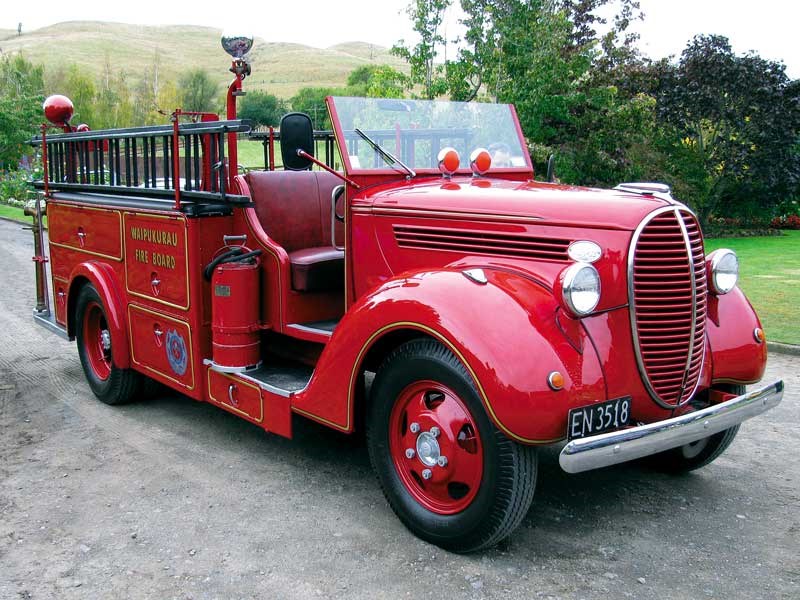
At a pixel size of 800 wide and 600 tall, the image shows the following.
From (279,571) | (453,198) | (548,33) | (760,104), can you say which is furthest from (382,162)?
(760,104)

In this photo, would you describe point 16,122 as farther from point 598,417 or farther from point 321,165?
point 598,417

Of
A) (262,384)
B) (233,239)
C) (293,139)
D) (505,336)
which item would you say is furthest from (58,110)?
(505,336)

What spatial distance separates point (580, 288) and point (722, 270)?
1.10 m

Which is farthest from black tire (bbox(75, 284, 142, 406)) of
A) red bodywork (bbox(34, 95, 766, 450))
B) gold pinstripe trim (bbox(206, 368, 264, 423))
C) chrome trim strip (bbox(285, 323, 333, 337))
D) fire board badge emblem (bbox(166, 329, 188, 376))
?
chrome trim strip (bbox(285, 323, 333, 337))

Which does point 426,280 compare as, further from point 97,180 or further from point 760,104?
point 760,104

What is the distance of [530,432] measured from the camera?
3.12m

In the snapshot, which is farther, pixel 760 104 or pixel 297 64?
pixel 297 64

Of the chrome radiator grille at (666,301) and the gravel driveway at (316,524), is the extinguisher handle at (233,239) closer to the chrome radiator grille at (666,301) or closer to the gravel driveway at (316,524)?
the gravel driveway at (316,524)

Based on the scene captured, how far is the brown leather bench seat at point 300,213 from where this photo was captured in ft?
15.8

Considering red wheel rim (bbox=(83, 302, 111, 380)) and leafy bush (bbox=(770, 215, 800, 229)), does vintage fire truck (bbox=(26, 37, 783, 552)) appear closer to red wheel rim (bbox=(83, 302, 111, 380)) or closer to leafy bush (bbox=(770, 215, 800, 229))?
red wheel rim (bbox=(83, 302, 111, 380))

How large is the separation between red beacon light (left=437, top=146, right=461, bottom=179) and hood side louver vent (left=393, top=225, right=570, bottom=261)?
630 millimetres

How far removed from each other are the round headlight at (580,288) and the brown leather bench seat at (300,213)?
180 centimetres

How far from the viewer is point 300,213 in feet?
17.1

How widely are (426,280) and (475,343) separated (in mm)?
490
